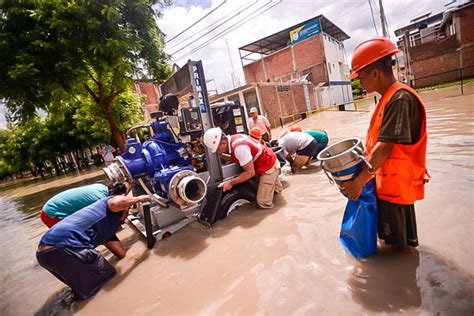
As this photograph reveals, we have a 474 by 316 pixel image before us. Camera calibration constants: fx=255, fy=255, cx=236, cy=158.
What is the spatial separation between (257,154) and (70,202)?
2.61 metres

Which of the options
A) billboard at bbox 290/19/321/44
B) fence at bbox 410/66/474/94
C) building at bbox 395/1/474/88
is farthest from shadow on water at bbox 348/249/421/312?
billboard at bbox 290/19/321/44

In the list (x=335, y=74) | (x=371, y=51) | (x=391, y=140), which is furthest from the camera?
(x=335, y=74)

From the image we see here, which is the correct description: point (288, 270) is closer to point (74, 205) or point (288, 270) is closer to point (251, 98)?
point (74, 205)

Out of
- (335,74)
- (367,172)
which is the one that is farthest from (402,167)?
(335,74)

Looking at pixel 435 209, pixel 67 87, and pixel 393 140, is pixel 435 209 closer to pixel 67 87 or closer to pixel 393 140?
pixel 393 140

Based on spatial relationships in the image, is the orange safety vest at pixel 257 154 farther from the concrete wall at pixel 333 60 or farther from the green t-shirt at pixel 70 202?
the concrete wall at pixel 333 60

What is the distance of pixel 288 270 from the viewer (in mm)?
2254

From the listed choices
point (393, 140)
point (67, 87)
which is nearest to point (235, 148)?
point (393, 140)

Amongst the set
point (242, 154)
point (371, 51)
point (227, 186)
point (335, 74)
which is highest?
point (335, 74)

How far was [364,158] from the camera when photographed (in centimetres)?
174

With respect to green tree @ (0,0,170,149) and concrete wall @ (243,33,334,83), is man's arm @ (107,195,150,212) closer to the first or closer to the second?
green tree @ (0,0,170,149)

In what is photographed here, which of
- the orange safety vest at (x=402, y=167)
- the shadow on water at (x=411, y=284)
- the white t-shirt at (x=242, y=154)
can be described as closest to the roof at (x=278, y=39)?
the white t-shirt at (x=242, y=154)

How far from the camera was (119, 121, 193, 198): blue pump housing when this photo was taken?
11.5ft

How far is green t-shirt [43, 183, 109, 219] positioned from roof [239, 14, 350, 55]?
26.8 m
